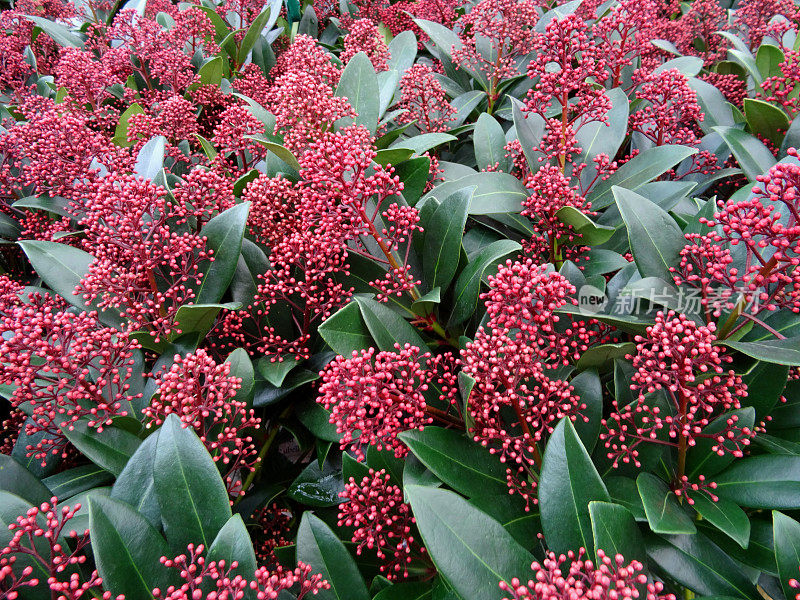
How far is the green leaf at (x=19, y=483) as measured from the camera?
1575 mm

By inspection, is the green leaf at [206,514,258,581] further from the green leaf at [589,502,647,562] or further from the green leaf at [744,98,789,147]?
the green leaf at [744,98,789,147]

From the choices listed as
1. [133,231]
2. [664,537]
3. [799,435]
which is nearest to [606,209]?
[799,435]

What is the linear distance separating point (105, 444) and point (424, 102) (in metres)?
2.18

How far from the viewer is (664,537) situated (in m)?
1.44

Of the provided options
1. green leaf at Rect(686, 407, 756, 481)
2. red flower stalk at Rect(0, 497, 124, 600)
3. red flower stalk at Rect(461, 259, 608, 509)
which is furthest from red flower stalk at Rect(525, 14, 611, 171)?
red flower stalk at Rect(0, 497, 124, 600)

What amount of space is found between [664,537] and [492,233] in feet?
4.43

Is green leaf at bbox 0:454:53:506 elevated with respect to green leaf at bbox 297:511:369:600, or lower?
elevated

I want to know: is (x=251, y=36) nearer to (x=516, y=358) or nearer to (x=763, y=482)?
(x=516, y=358)

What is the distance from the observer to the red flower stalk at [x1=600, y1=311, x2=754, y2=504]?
1300 mm

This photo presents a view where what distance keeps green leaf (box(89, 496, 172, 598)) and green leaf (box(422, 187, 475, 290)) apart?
4.05 ft

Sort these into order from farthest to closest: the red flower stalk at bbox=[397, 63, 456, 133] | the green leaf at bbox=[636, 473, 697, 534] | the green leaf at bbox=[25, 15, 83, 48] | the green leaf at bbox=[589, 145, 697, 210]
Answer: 1. the green leaf at bbox=[25, 15, 83, 48]
2. the red flower stalk at bbox=[397, 63, 456, 133]
3. the green leaf at bbox=[589, 145, 697, 210]
4. the green leaf at bbox=[636, 473, 697, 534]

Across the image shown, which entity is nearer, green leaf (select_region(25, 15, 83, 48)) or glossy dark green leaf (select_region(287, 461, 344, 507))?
glossy dark green leaf (select_region(287, 461, 344, 507))

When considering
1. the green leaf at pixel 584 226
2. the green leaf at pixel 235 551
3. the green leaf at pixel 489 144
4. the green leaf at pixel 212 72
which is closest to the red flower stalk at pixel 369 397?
the green leaf at pixel 235 551

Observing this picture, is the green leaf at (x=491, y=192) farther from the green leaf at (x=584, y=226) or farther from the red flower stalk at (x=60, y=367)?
the red flower stalk at (x=60, y=367)
